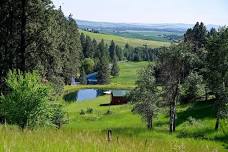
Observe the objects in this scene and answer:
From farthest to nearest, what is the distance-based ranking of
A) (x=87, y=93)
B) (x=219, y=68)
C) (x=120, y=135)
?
(x=87, y=93) < (x=219, y=68) < (x=120, y=135)

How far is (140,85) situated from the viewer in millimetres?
50250

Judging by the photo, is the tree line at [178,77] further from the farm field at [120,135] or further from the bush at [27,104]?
the bush at [27,104]

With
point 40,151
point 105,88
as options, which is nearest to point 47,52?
point 40,151

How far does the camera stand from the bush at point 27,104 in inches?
647

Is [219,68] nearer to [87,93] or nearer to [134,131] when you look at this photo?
[134,131]

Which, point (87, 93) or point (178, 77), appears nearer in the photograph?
point (178, 77)

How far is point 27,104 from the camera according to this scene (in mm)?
16828

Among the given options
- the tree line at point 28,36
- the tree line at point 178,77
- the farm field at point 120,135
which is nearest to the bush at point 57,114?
→ the farm field at point 120,135

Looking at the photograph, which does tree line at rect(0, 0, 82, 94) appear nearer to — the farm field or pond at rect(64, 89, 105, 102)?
the farm field

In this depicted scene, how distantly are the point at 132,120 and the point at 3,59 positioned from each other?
92.4 ft

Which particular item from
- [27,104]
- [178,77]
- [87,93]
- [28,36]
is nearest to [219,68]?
[178,77]

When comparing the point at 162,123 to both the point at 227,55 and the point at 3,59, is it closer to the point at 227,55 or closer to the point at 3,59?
the point at 227,55

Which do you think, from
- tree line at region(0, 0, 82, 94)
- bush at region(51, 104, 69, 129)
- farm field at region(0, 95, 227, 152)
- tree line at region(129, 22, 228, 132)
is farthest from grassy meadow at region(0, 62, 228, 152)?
tree line at region(0, 0, 82, 94)

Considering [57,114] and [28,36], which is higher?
[28,36]
